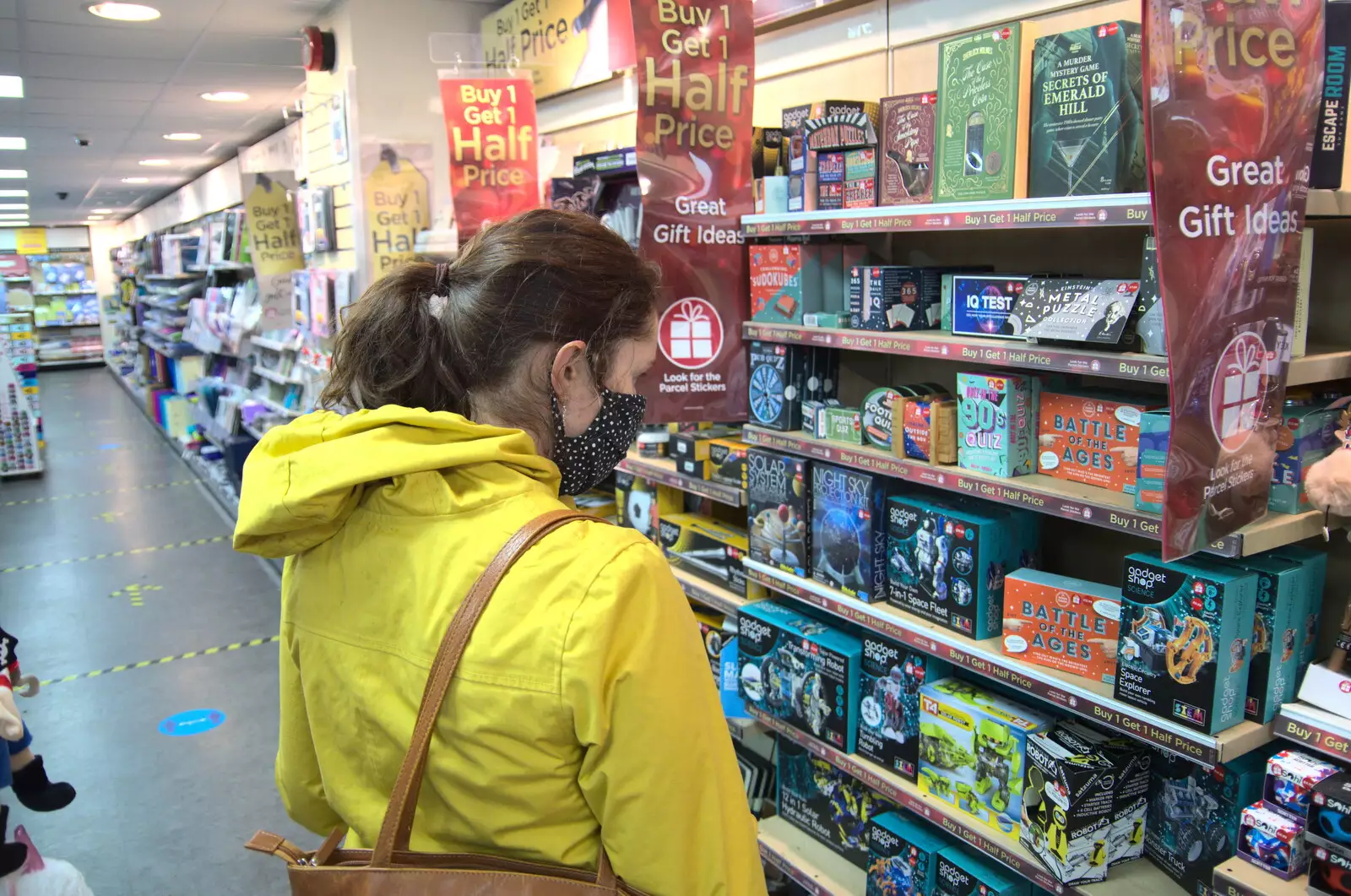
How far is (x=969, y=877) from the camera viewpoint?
8.01ft

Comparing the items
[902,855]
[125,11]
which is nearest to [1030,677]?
[902,855]

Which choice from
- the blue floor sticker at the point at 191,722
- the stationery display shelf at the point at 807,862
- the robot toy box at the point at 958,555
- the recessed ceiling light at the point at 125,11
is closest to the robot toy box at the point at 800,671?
the robot toy box at the point at 958,555

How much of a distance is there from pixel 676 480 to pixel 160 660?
388 cm

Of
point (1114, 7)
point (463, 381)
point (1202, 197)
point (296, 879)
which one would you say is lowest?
point (296, 879)

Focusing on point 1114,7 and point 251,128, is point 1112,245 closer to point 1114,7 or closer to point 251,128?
point 1114,7

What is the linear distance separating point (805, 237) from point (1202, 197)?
1.44m

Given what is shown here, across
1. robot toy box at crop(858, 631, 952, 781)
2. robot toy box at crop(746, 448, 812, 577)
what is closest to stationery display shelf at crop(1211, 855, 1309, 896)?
robot toy box at crop(858, 631, 952, 781)

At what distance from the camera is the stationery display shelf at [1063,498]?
69.3 inches

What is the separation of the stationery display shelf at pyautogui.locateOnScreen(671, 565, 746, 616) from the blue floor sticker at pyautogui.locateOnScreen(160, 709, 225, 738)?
9.23 feet

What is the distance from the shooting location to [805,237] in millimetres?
2871

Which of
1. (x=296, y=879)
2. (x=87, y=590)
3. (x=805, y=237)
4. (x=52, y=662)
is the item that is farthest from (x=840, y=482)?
(x=87, y=590)

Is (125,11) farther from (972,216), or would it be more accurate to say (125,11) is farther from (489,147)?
(972,216)

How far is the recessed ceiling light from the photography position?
473 cm

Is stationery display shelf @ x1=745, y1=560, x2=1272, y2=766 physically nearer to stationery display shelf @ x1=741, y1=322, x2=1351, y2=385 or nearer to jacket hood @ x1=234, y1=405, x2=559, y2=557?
stationery display shelf @ x1=741, y1=322, x2=1351, y2=385
